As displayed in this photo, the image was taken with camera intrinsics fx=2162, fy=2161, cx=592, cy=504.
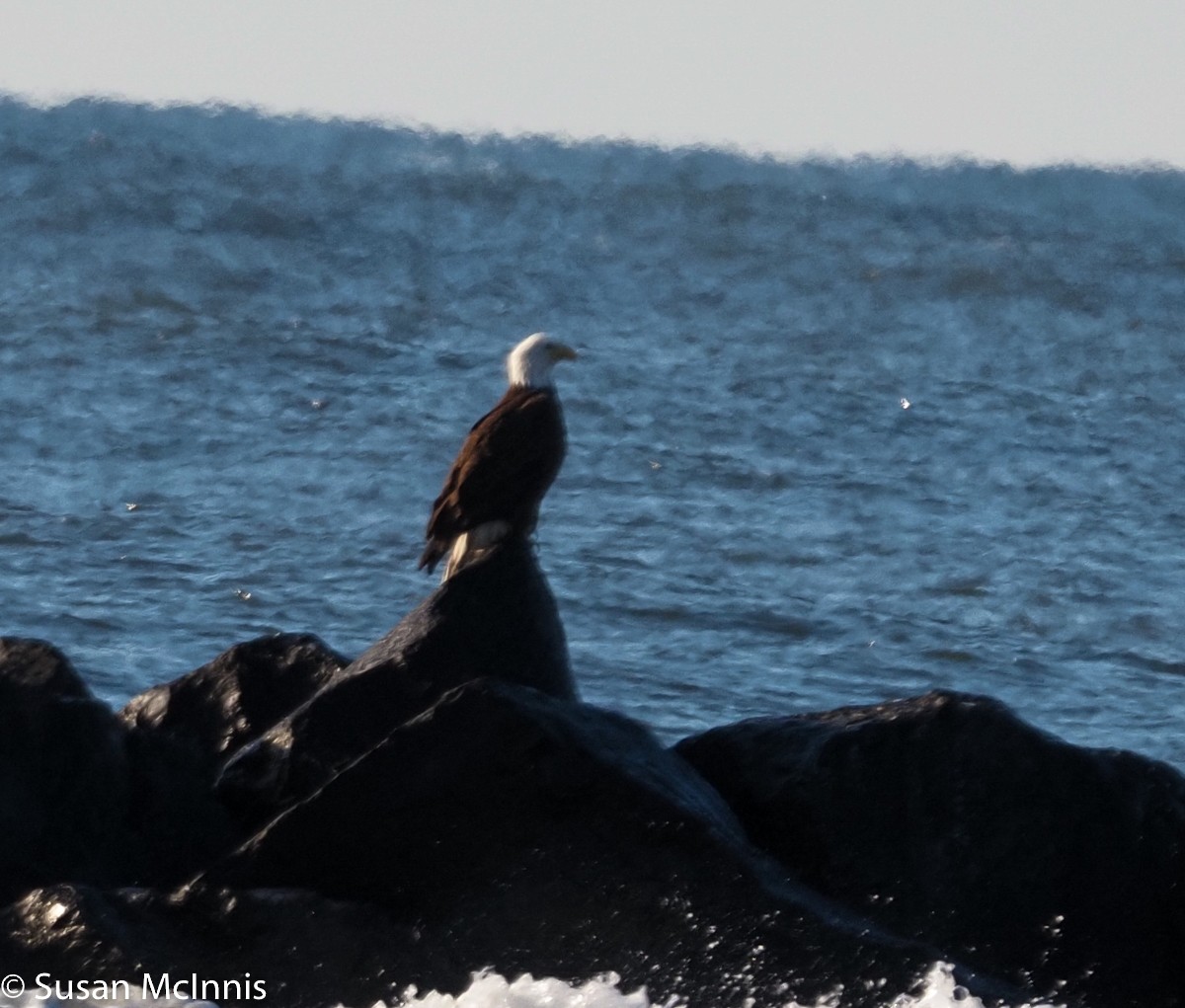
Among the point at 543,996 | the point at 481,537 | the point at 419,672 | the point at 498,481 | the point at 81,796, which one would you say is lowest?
the point at 543,996

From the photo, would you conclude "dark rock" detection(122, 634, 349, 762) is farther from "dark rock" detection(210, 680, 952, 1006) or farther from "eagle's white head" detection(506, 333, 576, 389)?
"eagle's white head" detection(506, 333, 576, 389)

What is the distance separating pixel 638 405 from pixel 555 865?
9690 millimetres

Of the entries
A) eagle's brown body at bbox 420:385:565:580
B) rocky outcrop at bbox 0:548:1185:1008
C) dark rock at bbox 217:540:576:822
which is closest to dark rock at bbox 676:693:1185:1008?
rocky outcrop at bbox 0:548:1185:1008

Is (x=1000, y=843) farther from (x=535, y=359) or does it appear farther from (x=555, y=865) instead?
(x=535, y=359)

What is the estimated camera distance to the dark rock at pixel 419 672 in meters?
4.39

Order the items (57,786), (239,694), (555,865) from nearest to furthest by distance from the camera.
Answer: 1. (555,865)
2. (57,786)
3. (239,694)

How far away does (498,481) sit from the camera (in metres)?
5.66

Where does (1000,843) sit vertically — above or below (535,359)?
below

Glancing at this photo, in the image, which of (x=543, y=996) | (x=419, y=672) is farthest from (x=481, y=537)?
(x=543, y=996)

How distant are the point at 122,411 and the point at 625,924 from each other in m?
9.97

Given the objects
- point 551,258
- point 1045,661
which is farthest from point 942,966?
point 551,258

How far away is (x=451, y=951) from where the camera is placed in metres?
3.84

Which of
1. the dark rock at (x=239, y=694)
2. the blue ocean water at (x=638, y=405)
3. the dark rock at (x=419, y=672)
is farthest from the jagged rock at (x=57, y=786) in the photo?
the blue ocean water at (x=638, y=405)

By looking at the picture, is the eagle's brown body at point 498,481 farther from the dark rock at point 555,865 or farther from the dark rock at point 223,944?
the dark rock at point 223,944
